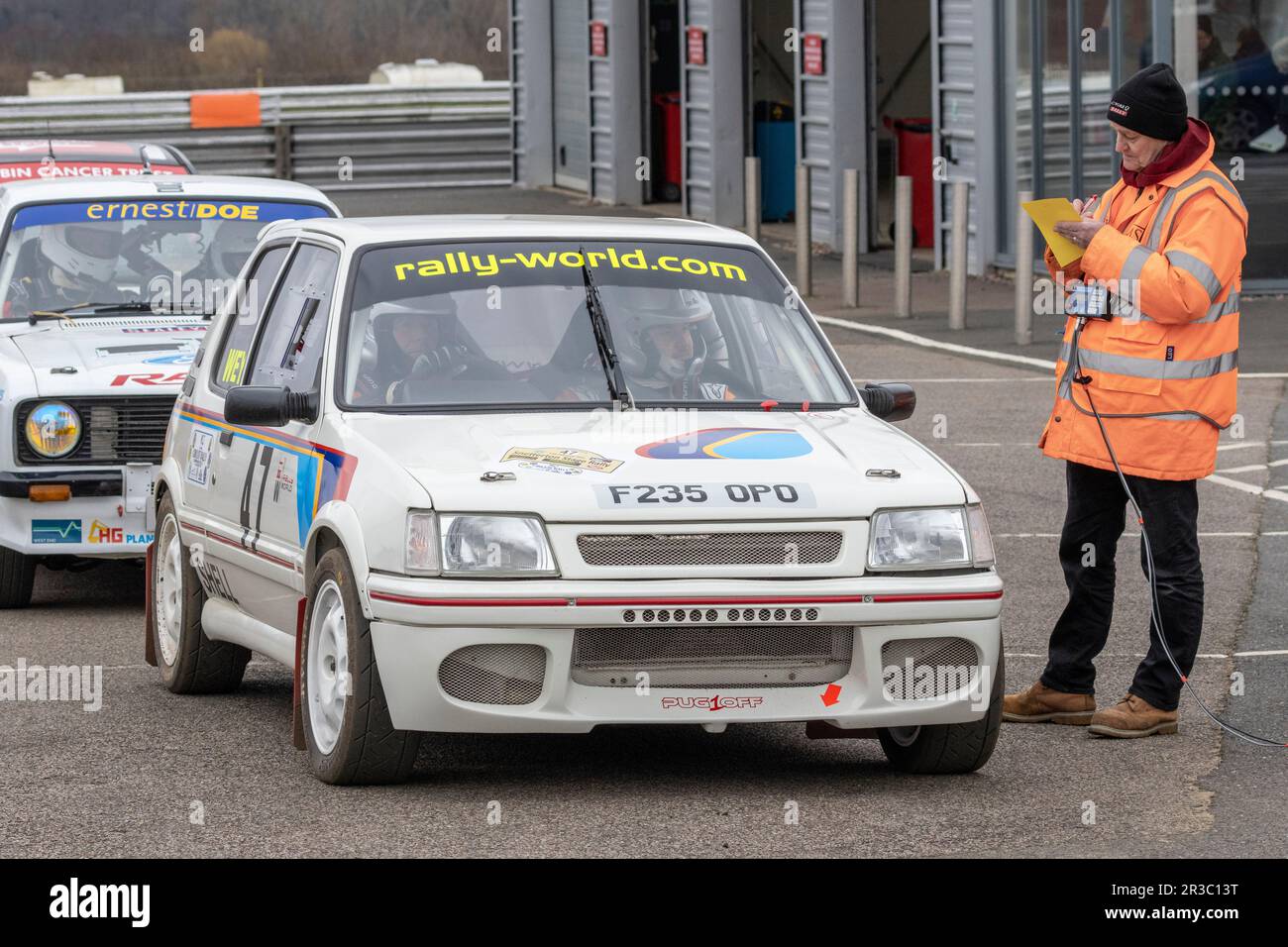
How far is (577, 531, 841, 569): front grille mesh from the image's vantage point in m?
6.14

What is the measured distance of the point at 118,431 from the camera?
31.8ft

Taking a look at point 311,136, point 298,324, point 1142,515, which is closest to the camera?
point 1142,515

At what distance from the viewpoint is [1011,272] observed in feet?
75.3

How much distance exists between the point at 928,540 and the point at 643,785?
102 centimetres

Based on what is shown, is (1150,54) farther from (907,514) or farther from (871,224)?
(907,514)

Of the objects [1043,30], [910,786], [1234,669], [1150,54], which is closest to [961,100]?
[1043,30]

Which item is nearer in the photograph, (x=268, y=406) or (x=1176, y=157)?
(x=268, y=406)

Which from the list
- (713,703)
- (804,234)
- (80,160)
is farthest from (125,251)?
(804,234)

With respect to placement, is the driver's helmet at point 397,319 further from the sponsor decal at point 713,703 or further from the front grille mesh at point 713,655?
the sponsor decal at point 713,703

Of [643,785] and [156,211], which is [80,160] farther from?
[643,785]

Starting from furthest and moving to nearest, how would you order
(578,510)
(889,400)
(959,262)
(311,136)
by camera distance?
1. (311,136)
2. (959,262)
3. (889,400)
4. (578,510)

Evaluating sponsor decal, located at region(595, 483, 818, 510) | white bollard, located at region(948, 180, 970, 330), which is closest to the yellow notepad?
sponsor decal, located at region(595, 483, 818, 510)

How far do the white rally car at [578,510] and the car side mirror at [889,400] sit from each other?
15mm

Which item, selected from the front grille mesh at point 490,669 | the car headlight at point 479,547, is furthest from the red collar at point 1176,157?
the front grille mesh at point 490,669
